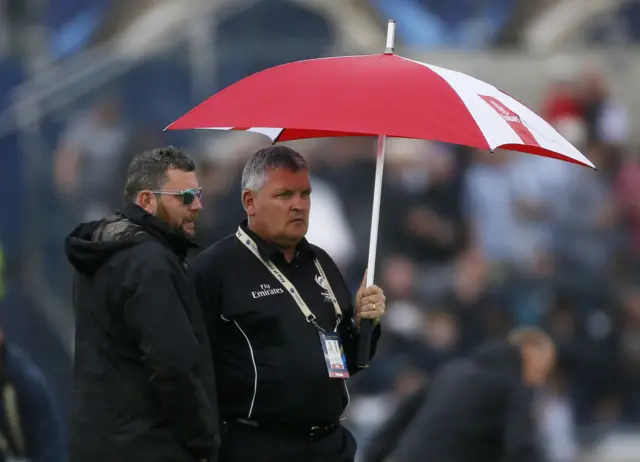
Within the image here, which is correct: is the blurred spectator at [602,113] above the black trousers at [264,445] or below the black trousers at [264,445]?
above

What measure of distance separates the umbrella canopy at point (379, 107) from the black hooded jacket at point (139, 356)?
529 mm

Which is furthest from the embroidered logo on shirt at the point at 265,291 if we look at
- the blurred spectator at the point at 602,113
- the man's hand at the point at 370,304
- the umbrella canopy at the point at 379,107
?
the blurred spectator at the point at 602,113

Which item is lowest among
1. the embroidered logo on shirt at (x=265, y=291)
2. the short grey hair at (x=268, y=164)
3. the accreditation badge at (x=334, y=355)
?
the accreditation badge at (x=334, y=355)

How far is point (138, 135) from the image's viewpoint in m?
10.2

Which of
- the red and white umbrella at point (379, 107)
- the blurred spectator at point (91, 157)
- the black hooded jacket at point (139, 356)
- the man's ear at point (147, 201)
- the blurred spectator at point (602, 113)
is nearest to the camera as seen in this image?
the black hooded jacket at point (139, 356)

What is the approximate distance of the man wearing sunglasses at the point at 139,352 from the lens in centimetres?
454

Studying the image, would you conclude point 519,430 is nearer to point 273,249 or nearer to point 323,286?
point 323,286

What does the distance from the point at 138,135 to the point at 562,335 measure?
11.3 feet

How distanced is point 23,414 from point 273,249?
2.07 meters

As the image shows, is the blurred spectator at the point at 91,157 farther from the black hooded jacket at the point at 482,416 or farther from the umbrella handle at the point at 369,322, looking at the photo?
the umbrella handle at the point at 369,322

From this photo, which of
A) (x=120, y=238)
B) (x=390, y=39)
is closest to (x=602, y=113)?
(x=390, y=39)

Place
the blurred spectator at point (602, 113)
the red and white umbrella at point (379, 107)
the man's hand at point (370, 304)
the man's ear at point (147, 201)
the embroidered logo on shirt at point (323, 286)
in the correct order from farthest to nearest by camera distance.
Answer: the blurred spectator at point (602, 113) → the embroidered logo on shirt at point (323, 286) → the man's hand at point (370, 304) → the man's ear at point (147, 201) → the red and white umbrella at point (379, 107)

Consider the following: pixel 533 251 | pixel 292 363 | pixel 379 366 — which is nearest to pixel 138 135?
pixel 379 366

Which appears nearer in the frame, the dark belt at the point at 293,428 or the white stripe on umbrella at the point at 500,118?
the white stripe on umbrella at the point at 500,118
